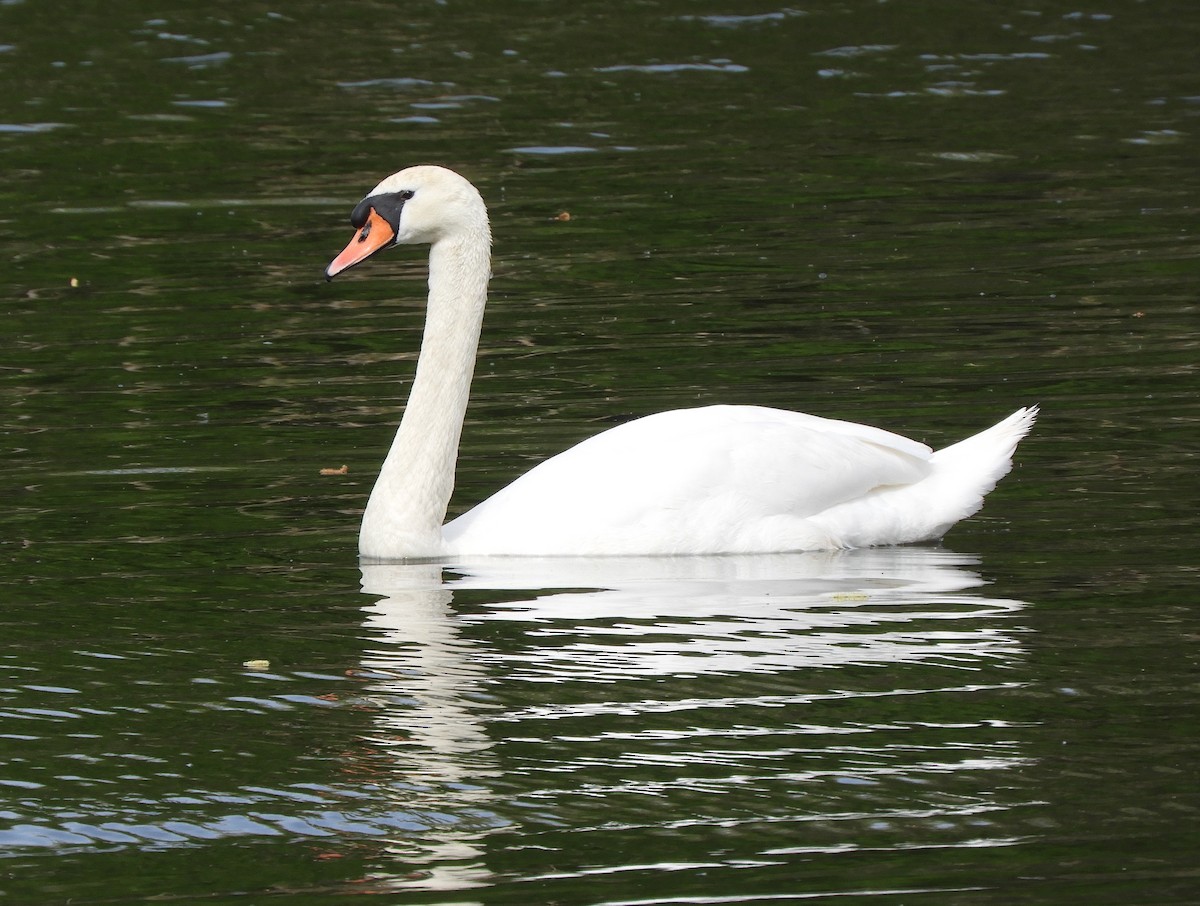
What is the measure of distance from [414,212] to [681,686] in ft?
8.60

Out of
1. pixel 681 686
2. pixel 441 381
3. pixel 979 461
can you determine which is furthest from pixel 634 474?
pixel 681 686

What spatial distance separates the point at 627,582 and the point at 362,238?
5.37 ft

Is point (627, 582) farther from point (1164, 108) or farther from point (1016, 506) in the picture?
point (1164, 108)

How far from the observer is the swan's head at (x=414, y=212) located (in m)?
8.17

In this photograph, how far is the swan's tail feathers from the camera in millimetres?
8102

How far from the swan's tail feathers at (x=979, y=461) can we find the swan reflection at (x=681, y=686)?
235mm

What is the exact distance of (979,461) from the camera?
8156 millimetres

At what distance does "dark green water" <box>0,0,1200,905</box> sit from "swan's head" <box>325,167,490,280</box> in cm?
116

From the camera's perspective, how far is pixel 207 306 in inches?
518

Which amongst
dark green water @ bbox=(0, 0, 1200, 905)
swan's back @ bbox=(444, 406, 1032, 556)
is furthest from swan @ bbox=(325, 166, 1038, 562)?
dark green water @ bbox=(0, 0, 1200, 905)

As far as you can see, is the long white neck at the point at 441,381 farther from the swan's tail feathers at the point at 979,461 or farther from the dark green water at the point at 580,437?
the swan's tail feathers at the point at 979,461

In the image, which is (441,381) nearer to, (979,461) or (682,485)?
(682,485)

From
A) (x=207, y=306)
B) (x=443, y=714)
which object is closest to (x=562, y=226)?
(x=207, y=306)

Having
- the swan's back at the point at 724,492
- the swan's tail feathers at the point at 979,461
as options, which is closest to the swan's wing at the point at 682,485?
the swan's back at the point at 724,492
